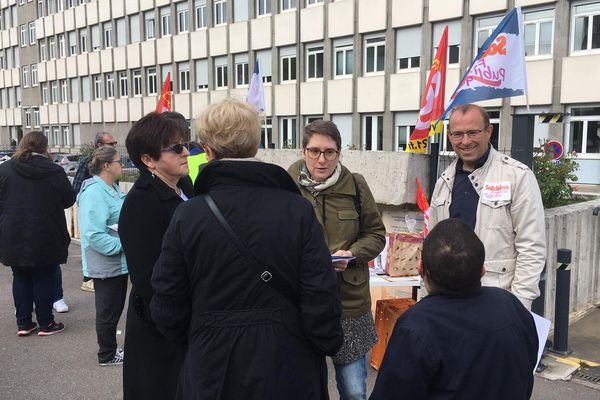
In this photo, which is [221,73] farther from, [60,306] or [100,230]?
[100,230]

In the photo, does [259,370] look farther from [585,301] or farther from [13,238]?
[585,301]

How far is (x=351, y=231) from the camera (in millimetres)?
2922

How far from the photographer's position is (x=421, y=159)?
6.23 metres

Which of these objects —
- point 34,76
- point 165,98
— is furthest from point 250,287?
point 34,76

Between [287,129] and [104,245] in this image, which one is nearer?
[104,245]

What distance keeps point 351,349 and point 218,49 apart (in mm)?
31715

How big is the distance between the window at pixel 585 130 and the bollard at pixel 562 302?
704 inches

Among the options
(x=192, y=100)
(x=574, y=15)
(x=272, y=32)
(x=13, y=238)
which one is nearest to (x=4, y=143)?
(x=192, y=100)

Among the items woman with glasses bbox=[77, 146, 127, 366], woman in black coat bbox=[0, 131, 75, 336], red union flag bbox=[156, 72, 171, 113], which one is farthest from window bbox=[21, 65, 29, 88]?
woman with glasses bbox=[77, 146, 127, 366]

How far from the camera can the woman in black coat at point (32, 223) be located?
16.2ft

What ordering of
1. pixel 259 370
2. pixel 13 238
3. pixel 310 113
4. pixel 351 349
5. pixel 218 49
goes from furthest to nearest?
1. pixel 218 49
2. pixel 310 113
3. pixel 13 238
4. pixel 351 349
5. pixel 259 370

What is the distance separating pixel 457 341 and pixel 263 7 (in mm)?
30756

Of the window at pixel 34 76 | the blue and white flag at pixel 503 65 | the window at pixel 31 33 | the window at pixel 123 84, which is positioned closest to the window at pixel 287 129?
the window at pixel 123 84

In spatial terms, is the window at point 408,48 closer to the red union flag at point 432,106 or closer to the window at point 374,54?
the window at point 374,54
